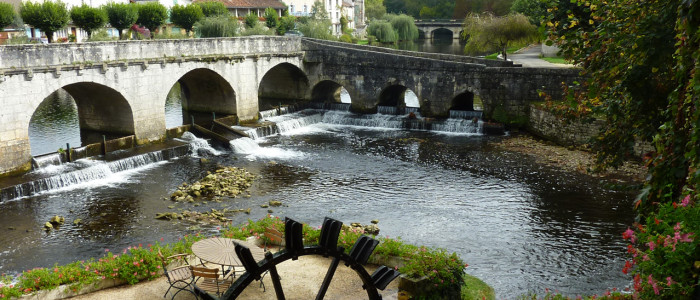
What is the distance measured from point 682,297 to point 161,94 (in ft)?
88.5

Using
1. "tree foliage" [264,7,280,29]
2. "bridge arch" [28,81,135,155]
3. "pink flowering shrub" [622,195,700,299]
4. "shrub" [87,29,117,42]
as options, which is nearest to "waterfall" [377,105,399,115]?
"bridge arch" [28,81,135,155]

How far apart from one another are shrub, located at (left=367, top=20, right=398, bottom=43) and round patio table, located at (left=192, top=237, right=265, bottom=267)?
60.1 meters

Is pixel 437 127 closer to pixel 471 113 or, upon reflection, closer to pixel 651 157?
pixel 471 113

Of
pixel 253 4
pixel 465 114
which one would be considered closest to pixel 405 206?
pixel 465 114

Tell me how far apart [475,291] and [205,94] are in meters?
26.6

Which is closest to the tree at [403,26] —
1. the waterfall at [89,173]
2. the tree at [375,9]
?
the tree at [375,9]

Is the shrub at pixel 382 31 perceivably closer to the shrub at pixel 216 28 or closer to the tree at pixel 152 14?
Result: the shrub at pixel 216 28

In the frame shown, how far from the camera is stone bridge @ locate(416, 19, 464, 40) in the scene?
275 feet

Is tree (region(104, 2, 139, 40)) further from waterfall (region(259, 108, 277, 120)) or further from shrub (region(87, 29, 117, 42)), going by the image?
waterfall (region(259, 108, 277, 120))

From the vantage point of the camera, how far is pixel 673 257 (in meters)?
5.96

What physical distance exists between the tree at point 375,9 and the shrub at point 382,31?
2291 cm

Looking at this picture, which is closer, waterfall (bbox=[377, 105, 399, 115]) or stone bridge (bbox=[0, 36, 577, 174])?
stone bridge (bbox=[0, 36, 577, 174])

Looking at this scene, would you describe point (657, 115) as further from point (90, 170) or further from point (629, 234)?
point (90, 170)

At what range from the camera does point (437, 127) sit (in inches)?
1280
